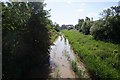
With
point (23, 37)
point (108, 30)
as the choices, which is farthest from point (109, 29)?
point (23, 37)

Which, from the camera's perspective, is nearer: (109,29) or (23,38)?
(23,38)

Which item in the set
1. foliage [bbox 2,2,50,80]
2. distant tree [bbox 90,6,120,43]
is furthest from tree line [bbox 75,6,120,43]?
foliage [bbox 2,2,50,80]

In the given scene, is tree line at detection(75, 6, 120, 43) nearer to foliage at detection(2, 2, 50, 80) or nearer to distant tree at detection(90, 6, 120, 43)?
distant tree at detection(90, 6, 120, 43)

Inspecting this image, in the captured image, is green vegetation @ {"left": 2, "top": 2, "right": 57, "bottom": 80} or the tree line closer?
green vegetation @ {"left": 2, "top": 2, "right": 57, "bottom": 80}

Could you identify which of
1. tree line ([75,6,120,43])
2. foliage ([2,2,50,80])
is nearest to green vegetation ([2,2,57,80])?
foliage ([2,2,50,80])

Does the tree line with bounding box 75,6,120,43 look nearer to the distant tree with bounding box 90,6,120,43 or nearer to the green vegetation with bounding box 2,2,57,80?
the distant tree with bounding box 90,6,120,43

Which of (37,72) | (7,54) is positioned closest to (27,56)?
(37,72)

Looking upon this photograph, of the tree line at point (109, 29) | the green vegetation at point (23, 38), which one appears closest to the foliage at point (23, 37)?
the green vegetation at point (23, 38)

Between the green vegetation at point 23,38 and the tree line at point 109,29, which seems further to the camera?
the tree line at point 109,29

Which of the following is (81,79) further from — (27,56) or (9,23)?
(9,23)

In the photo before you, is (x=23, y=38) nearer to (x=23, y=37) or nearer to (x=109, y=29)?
(x=23, y=37)

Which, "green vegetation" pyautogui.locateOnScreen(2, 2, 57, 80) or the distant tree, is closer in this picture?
"green vegetation" pyautogui.locateOnScreen(2, 2, 57, 80)

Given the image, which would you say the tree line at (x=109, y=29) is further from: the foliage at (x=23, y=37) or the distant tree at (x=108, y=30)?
the foliage at (x=23, y=37)

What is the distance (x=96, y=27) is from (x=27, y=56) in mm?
28155
